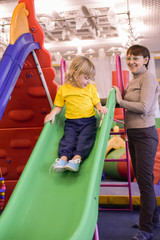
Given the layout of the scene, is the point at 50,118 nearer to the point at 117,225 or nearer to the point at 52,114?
the point at 52,114

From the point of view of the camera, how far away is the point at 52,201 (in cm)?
193

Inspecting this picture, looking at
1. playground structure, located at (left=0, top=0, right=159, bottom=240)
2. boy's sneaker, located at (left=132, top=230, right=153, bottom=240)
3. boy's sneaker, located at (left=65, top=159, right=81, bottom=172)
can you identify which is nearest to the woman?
boy's sneaker, located at (left=132, top=230, right=153, bottom=240)

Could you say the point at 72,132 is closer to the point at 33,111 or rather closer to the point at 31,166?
the point at 31,166

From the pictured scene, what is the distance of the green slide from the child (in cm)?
11

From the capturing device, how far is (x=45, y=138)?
2312 millimetres

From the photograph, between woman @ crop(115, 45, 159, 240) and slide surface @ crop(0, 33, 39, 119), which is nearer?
slide surface @ crop(0, 33, 39, 119)

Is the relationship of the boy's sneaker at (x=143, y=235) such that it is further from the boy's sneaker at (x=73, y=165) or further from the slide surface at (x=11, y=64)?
the slide surface at (x=11, y=64)

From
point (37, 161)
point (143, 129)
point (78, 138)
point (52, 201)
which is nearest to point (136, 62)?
point (143, 129)

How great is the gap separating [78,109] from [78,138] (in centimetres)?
29

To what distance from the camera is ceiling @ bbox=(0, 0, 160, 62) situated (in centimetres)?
614

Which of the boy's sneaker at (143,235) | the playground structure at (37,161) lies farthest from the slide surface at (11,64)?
the boy's sneaker at (143,235)

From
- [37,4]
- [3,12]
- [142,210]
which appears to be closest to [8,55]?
[142,210]

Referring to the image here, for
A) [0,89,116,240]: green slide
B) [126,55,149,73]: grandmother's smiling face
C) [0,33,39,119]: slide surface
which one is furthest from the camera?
[126,55,149,73]: grandmother's smiling face

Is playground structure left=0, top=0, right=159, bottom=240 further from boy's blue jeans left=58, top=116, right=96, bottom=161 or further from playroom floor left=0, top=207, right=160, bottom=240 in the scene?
playroom floor left=0, top=207, right=160, bottom=240
